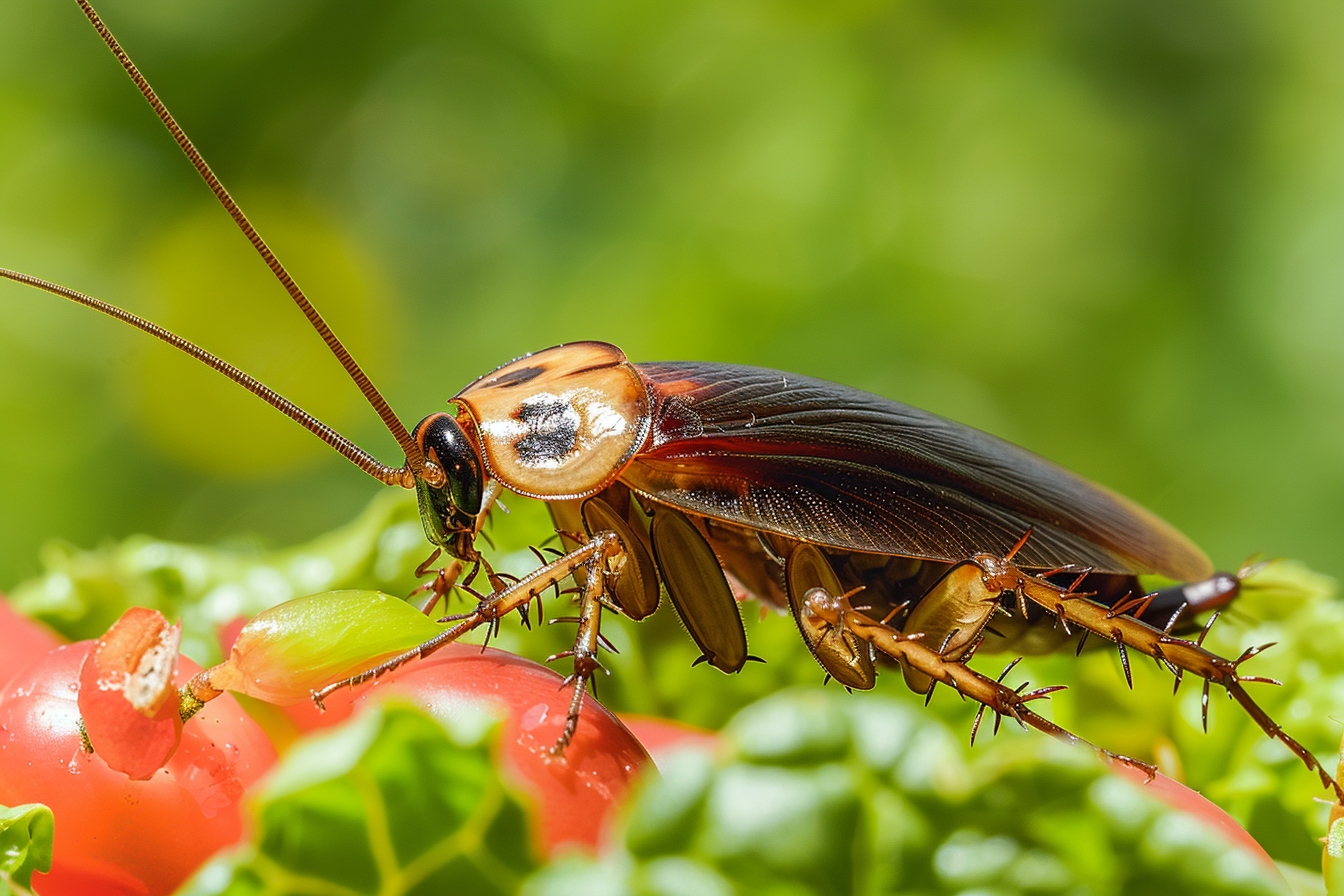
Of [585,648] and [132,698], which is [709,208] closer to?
[585,648]

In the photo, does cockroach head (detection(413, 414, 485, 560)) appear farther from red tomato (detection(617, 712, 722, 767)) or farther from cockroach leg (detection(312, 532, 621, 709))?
red tomato (detection(617, 712, 722, 767))

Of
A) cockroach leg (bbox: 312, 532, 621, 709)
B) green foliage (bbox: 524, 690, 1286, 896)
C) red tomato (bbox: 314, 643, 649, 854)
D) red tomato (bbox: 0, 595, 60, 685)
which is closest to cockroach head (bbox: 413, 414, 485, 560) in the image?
cockroach leg (bbox: 312, 532, 621, 709)

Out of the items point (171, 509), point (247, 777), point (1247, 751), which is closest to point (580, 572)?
point (247, 777)

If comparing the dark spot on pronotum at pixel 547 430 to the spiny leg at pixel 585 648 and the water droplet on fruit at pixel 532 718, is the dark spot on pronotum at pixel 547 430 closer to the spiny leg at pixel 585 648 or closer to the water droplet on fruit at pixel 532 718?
the spiny leg at pixel 585 648

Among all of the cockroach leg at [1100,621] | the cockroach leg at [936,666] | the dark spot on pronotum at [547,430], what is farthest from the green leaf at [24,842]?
the cockroach leg at [1100,621]

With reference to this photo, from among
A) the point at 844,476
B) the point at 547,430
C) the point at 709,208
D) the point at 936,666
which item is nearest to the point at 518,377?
the point at 547,430

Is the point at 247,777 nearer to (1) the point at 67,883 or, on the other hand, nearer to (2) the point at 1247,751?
(1) the point at 67,883
